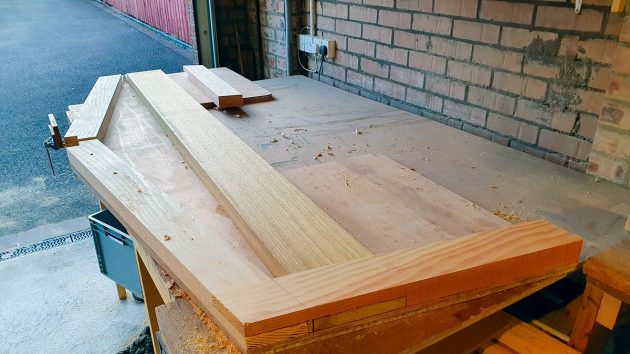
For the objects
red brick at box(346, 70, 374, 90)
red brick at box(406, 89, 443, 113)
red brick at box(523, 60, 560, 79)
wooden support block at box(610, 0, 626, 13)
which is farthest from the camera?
red brick at box(346, 70, 374, 90)

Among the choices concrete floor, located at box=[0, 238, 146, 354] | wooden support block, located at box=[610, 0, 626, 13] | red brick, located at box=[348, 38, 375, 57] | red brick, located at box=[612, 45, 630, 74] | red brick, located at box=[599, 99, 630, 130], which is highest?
wooden support block, located at box=[610, 0, 626, 13]

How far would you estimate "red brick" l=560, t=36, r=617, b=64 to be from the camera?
1.67 m

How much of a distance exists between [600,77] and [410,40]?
104 cm

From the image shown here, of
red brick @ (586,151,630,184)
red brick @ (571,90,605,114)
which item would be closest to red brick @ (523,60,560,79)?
red brick @ (571,90,605,114)

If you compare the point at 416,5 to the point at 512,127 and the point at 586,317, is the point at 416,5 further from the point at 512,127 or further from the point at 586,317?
the point at 586,317

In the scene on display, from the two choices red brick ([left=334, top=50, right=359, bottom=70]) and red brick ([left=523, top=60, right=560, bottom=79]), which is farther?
red brick ([left=334, top=50, right=359, bottom=70])

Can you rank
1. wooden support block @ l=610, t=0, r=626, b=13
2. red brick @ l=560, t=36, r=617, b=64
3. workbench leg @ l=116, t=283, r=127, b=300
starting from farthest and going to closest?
workbench leg @ l=116, t=283, r=127, b=300 < red brick @ l=560, t=36, r=617, b=64 < wooden support block @ l=610, t=0, r=626, b=13

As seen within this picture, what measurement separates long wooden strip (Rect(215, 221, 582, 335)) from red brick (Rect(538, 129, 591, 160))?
2.91 feet

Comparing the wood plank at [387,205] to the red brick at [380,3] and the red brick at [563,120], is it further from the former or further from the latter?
the red brick at [380,3]

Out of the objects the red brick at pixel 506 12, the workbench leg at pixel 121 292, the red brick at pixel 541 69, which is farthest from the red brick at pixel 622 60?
the workbench leg at pixel 121 292

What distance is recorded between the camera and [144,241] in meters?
1.21

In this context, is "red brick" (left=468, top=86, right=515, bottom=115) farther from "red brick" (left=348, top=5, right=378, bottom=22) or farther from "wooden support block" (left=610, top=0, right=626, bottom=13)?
"red brick" (left=348, top=5, right=378, bottom=22)

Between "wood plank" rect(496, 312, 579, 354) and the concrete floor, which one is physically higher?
"wood plank" rect(496, 312, 579, 354)

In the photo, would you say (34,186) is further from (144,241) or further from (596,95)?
(596,95)
